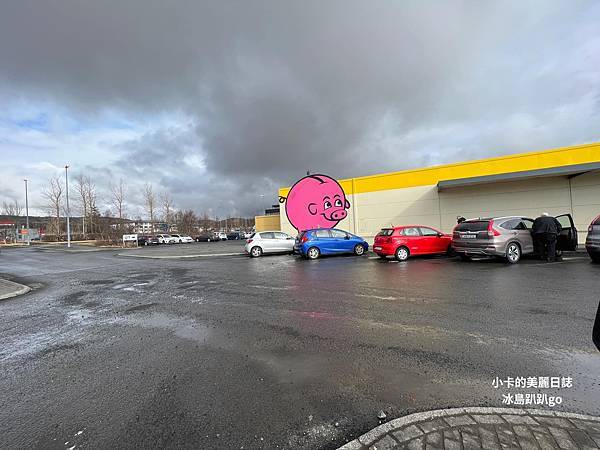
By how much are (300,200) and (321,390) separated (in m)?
20.6

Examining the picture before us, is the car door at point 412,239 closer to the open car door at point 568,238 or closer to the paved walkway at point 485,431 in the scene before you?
the open car door at point 568,238

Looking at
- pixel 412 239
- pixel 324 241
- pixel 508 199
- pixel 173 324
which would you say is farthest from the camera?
pixel 508 199

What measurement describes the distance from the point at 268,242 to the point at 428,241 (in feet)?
30.1

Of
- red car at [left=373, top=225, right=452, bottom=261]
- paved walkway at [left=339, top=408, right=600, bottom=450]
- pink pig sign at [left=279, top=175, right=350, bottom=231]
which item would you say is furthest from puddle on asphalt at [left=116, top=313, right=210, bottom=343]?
pink pig sign at [left=279, top=175, right=350, bottom=231]

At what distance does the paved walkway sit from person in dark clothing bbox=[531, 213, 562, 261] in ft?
34.3

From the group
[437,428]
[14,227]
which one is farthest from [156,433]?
[14,227]

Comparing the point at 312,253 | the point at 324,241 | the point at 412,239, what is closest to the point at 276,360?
the point at 412,239

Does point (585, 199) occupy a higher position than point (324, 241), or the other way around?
point (585, 199)

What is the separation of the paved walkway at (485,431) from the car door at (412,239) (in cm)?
1084

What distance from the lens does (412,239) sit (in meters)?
12.9

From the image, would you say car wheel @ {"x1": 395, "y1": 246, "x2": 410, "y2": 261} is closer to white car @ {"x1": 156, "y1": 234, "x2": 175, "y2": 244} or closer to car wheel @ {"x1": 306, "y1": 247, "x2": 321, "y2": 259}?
car wheel @ {"x1": 306, "y1": 247, "x2": 321, "y2": 259}

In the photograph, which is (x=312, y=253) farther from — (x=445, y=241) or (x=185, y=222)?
(x=185, y=222)

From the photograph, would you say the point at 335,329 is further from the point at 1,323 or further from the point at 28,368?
the point at 1,323

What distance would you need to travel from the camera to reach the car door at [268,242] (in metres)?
17.8
